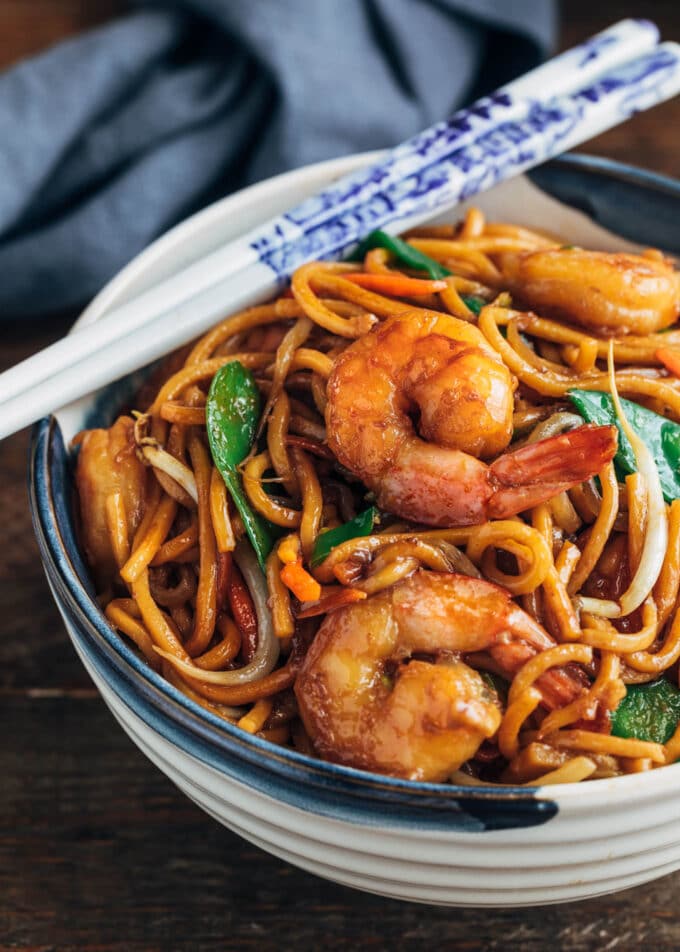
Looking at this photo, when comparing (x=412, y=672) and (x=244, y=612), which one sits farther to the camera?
(x=244, y=612)

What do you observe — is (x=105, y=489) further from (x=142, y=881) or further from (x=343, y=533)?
(x=142, y=881)

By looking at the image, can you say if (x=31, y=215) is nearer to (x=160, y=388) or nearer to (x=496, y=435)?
(x=160, y=388)

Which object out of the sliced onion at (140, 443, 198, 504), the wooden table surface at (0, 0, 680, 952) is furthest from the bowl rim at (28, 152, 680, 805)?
the wooden table surface at (0, 0, 680, 952)

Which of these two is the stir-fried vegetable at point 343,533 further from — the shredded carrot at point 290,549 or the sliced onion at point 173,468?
the sliced onion at point 173,468

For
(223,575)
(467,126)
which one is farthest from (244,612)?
(467,126)

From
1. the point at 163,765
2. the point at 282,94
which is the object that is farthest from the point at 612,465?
the point at 282,94
